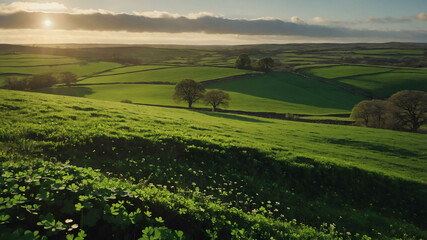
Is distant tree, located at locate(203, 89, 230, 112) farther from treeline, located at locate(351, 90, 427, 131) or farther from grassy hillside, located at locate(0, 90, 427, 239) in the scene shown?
grassy hillside, located at locate(0, 90, 427, 239)

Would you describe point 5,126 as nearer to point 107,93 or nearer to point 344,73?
point 107,93

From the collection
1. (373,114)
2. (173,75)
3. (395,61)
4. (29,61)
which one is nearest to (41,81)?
(173,75)

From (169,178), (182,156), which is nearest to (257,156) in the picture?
(182,156)

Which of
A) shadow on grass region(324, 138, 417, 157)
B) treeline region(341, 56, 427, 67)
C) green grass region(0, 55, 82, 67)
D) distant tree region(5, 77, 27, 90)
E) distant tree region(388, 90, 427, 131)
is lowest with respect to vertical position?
shadow on grass region(324, 138, 417, 157)

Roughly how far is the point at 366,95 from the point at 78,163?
103 m

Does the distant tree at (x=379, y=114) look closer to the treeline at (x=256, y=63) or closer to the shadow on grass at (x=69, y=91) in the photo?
the treeline at (x=256, y=63)

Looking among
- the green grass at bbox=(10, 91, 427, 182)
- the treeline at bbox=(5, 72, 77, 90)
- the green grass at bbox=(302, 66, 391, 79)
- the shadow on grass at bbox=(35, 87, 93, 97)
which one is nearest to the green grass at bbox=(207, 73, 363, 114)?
the green grass at bbox=(302, 66, 391, 79)

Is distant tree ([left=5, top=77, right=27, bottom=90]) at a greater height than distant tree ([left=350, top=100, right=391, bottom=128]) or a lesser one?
greater

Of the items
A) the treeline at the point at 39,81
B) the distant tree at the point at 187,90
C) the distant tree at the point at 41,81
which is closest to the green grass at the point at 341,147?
the distant tree at the point at 187,90

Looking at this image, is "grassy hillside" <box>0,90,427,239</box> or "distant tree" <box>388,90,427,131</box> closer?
"grassy hillside" <box>0,90,427,239</box>

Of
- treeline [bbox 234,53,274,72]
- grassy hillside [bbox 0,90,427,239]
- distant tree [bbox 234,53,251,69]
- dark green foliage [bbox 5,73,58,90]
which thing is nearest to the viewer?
grassy hillside [bbox 0,90,427,239]

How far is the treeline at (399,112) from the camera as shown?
177 ft

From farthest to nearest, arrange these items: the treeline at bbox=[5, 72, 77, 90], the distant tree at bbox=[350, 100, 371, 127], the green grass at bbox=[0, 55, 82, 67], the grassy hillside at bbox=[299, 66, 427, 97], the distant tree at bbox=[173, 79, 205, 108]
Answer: the green grass at bbox=[0, 55, 82, 67]
the grassy hillside at bbox=[299, 66, 427, 97]
the treeline at bbox=[5, 72, 77, 90]
the distant tree at bbox=[173, 79, 205, 108]
the distant tree at bbox=[350, 100, 371, 127]

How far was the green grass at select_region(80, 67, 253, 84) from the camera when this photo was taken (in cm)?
10731
